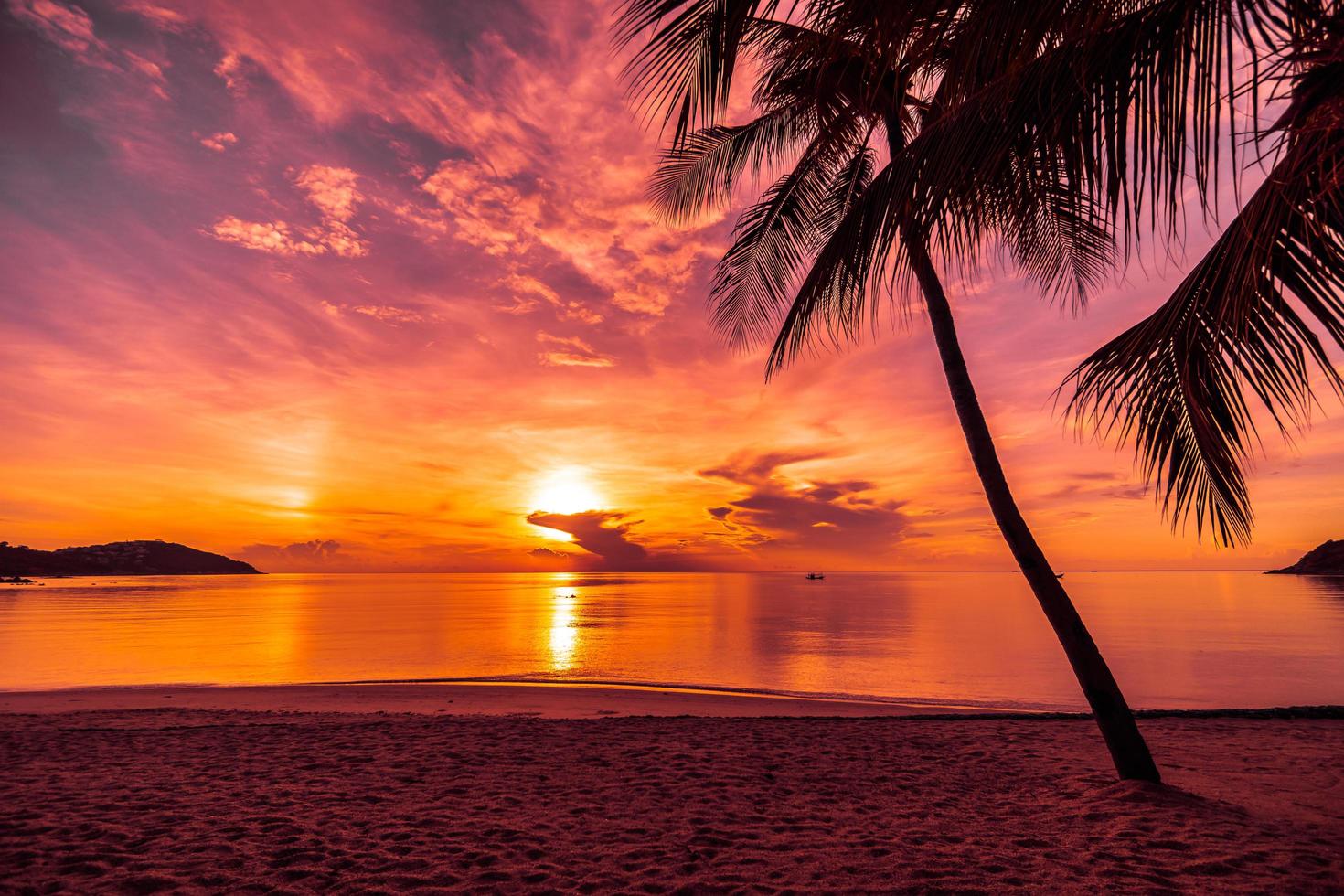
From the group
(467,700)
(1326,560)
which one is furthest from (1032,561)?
(1326,560)

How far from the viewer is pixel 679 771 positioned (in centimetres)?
671

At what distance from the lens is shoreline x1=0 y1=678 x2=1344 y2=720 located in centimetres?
1091

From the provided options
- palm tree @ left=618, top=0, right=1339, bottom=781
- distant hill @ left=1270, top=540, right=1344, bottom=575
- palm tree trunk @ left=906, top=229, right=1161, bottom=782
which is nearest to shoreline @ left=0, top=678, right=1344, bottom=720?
palm tree trunk @ left=906, top=229, right=1161, bottom=782

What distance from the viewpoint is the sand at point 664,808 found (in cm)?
415

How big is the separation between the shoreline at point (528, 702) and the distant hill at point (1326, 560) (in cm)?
17022

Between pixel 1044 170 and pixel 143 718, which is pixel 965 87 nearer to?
pixel 1044 170

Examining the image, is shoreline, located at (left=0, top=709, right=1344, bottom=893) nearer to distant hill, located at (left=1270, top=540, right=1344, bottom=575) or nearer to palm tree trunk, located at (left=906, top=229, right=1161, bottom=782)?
palm tree trunk, located at (left=906, top=229, right=1161, bottom=782)

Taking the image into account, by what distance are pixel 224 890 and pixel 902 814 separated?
4927mm

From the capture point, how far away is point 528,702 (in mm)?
12625

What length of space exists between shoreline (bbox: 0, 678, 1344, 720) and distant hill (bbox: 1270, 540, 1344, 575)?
558 feet

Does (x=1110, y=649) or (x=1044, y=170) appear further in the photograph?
(x=1110, y=649)

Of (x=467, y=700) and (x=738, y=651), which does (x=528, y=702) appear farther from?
(x=738, y=651)

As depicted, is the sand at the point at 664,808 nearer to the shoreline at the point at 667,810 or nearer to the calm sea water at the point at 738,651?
the shoreline at the point at 667,810

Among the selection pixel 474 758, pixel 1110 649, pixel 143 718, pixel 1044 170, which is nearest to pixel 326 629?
pixel 143 718
